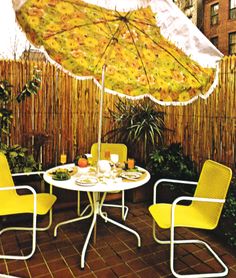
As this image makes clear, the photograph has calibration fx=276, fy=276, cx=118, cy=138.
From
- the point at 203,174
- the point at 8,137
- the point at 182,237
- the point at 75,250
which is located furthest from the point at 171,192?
the point at 8,137

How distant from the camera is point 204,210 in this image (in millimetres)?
2500

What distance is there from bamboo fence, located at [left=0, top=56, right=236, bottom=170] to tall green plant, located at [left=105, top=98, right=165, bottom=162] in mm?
144

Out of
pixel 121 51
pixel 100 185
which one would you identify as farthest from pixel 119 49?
pixel 100 185

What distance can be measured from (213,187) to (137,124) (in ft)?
5.96

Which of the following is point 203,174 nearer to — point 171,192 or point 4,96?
point 171,192

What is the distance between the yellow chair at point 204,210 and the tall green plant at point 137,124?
4.85 ft

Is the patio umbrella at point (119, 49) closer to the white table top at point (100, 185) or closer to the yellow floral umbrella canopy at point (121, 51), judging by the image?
the yellow floral umbrella canopy at point (121, 51)

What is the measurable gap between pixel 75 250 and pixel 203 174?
Answer: 57.4 inches

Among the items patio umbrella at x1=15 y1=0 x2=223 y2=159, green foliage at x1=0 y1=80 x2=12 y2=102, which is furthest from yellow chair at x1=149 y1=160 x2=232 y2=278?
green foliage at x1=0 y1=80 x2=12 y2=102

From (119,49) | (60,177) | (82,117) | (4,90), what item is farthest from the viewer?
(82,117)

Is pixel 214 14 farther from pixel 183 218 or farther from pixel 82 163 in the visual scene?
pixel 183 218

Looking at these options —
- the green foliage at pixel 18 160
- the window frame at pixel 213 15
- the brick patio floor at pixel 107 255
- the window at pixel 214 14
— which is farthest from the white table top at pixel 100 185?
the window at pixel 214 14

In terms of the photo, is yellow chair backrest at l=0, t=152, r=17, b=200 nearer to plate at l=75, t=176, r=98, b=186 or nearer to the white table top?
the white table top

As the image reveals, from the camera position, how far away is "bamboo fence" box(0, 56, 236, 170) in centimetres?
345
